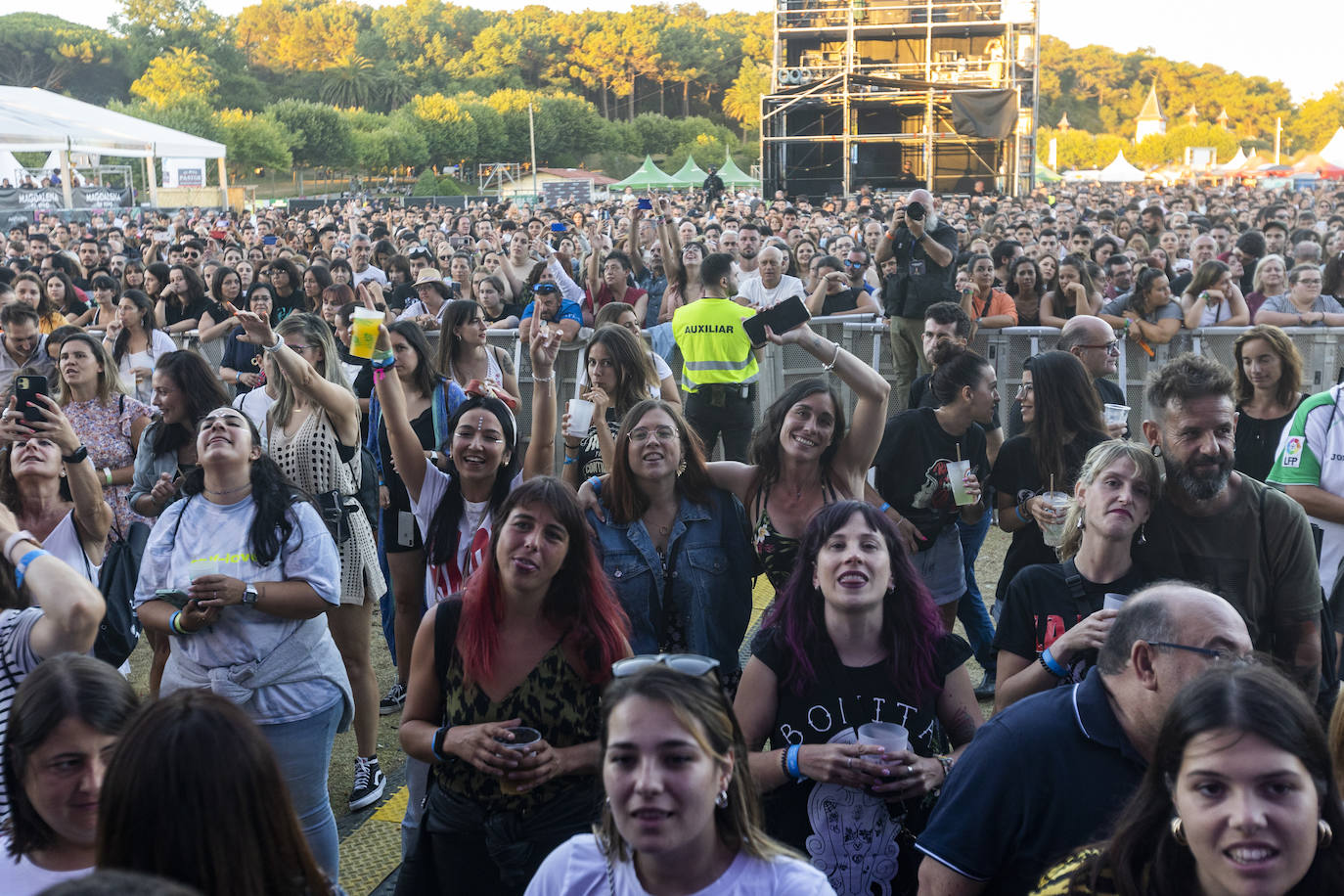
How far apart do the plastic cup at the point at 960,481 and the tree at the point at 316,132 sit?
65759mm

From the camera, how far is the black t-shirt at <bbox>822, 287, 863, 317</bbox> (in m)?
10.5

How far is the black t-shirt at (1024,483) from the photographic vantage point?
4.32m

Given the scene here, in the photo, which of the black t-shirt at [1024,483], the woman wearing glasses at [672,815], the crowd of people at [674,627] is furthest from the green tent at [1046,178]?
the woman wearing glasses at [672,815]

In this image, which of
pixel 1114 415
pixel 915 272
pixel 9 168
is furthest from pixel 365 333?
pixel 9 168

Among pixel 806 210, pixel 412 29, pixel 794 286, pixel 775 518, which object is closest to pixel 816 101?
pixel 806 210

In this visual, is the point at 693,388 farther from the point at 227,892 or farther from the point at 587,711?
the point at 227,892

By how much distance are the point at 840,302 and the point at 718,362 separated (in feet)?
11.5

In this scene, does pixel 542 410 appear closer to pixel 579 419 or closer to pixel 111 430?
pixel 579 419

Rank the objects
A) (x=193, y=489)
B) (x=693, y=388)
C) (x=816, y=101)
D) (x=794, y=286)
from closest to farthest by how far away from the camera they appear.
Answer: (x=193, y=489) < (x=693, y=388) < (x=794, y=286) < (x=816, y=101)

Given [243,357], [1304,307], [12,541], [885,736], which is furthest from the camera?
[1304,307]

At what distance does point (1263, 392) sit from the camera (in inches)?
201

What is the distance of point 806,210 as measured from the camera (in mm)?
29438

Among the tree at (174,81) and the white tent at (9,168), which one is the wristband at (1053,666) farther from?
the tree at (174,81)

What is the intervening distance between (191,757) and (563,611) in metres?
1.33
